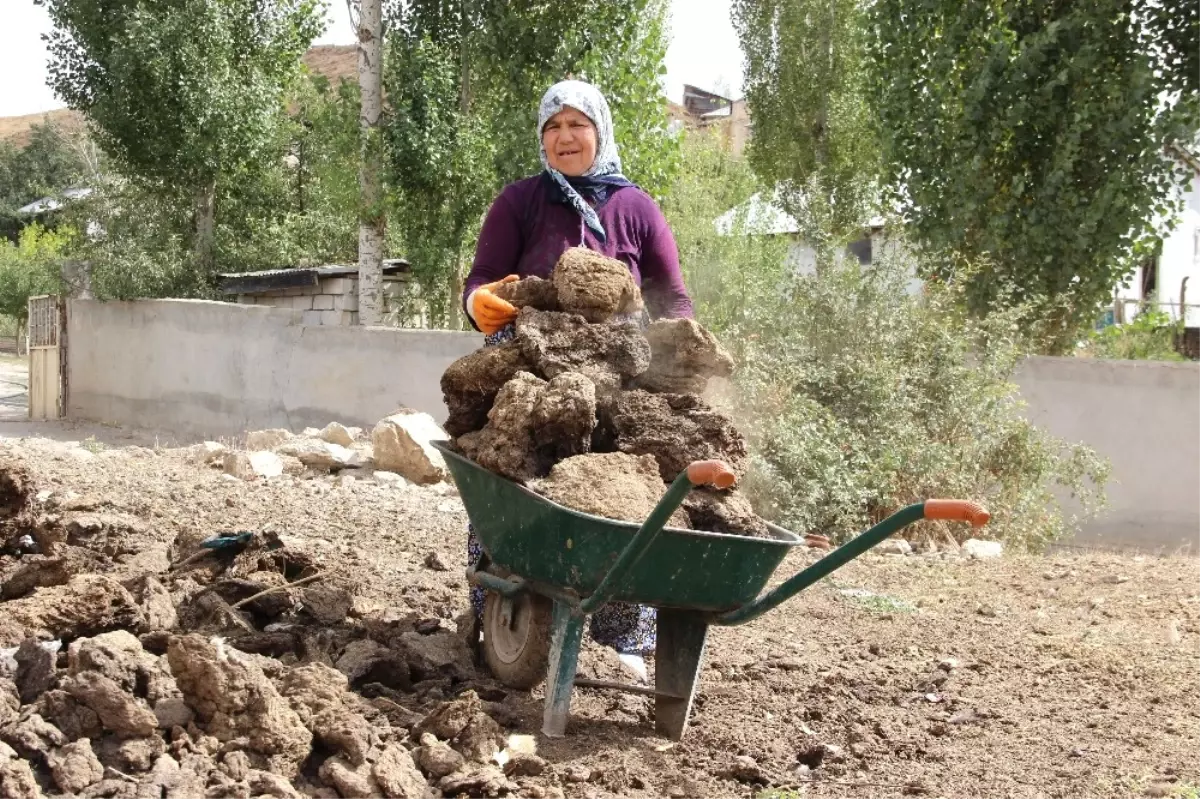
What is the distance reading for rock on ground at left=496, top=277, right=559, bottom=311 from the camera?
4.00m

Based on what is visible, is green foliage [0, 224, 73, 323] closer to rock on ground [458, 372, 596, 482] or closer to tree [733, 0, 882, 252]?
tree [733, 0, 882, 252]

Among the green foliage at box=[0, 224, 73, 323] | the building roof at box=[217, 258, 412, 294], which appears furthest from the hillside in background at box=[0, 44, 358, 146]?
the building roof at box=[217, 258, 412, 294]

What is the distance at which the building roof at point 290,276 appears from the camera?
16.3 metres

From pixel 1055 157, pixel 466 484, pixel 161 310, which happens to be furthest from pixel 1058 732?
pixel 161 310

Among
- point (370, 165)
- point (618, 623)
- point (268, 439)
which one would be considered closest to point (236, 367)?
point (370, 165)

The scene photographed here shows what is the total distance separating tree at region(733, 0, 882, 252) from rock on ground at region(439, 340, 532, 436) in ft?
71.2

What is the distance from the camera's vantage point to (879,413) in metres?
8.44

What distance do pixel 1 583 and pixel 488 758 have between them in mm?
2293

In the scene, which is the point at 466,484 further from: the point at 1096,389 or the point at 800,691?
the point at 1096,389

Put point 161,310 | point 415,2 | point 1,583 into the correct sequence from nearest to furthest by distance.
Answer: point 1,583
point 415,2
point 161,310

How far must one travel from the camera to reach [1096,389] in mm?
10359

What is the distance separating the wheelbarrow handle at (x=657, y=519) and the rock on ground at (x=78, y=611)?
1.51 metres

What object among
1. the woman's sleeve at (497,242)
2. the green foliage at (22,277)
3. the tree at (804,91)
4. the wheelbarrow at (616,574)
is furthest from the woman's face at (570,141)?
the green foliage at (22,277)

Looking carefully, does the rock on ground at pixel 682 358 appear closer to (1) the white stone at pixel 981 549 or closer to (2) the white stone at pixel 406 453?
(1) the white stone at pixel 981 549
